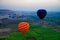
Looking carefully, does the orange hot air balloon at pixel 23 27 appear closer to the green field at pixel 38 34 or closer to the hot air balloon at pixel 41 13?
the green field at pixel 38 34

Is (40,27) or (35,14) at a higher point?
(35,14)

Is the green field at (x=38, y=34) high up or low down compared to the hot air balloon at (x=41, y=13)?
down

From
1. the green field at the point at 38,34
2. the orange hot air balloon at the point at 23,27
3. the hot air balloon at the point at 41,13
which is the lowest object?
the green field at the point at 38,34

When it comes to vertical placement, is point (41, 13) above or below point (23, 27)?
above

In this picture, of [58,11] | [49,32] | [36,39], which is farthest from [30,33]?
[58,11]

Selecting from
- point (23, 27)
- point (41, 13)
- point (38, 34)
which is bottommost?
point (38, 34)

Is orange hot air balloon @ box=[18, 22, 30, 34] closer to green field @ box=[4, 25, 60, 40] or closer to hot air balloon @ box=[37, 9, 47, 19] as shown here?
green field @ box=[4, 25, 60, 40]

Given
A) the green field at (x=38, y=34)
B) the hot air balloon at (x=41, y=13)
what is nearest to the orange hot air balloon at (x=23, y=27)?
the green field at (x=38, y=34)

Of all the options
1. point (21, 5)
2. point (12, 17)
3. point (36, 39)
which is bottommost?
point (36, 39)

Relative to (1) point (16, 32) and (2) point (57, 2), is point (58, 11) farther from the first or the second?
(1) point (16, 32)
